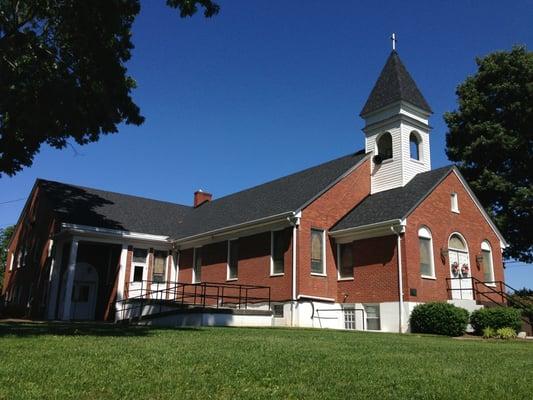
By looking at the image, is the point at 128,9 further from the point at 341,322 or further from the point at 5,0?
the point at 341,322

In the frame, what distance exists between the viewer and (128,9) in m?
15.6

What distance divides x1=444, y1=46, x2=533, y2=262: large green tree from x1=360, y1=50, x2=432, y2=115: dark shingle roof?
7.94 metres

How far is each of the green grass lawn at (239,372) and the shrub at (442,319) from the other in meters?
8.25

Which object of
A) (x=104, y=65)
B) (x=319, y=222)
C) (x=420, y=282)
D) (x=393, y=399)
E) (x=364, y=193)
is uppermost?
(x=104, y=65)

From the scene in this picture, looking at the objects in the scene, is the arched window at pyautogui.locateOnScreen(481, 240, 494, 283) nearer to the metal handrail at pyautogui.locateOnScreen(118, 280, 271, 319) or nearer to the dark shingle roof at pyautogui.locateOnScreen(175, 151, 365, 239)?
the dark shingle roof at pyautogui.locateOnScreen(175, 151, 365, 239)

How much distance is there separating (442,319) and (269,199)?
1063cm

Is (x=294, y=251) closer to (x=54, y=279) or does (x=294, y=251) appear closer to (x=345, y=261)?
(x=345, y=261)

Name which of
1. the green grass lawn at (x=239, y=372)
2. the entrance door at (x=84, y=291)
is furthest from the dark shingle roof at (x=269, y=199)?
the green grass lawn at (x=239, y=372)

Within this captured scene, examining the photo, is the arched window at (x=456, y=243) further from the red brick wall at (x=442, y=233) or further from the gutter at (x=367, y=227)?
the gutter at (x=367, y=227)

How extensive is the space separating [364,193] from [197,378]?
19.1 meters

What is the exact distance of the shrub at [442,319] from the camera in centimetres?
1750

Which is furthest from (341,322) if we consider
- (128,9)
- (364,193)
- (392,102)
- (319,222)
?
(128,9)

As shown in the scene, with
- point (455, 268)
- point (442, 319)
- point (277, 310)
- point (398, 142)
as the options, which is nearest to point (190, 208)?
point (277, 310)

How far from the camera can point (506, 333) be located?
1664 cm
